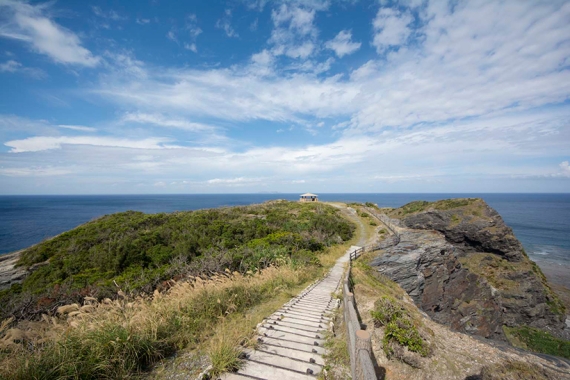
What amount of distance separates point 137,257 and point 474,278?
29.7m

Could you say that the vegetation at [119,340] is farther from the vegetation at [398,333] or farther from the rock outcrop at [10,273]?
the rock outcrop at [10,273]

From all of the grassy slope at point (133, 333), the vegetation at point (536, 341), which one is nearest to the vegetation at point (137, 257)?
the grassy slope at point (133, 333)

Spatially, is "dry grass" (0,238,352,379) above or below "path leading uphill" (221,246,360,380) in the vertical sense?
above

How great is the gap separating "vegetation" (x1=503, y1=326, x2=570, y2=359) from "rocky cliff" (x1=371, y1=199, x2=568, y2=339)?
738 mm

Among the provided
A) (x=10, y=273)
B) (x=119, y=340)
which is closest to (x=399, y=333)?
(x=119, y=340)

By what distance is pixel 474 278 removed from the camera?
24.9 metres

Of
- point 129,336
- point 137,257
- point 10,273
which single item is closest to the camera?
point 129,336

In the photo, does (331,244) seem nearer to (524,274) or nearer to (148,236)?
(148,236)

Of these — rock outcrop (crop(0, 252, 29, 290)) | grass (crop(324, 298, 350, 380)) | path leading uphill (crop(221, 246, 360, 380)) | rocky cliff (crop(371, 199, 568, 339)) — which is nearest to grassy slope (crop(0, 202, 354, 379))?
path leading uphill (crop(221, 246, 360, 380))

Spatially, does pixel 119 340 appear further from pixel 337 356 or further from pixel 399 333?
pixel 399 333

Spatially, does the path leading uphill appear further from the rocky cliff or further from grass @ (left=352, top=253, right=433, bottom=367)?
the rocky cliff

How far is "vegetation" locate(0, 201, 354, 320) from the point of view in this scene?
9.59 meters

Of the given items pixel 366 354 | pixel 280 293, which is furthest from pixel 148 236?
pixel 366 354

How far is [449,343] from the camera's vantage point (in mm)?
9750
